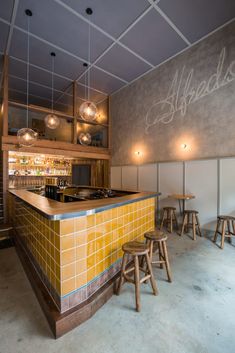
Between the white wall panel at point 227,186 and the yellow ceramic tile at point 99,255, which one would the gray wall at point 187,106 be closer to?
the white wall panel at point 227,186

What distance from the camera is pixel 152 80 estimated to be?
571 cm

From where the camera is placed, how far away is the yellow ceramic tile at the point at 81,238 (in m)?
1.76

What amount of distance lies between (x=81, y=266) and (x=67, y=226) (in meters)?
0.49

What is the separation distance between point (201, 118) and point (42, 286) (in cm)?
487

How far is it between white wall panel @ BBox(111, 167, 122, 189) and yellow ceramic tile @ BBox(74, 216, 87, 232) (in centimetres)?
522

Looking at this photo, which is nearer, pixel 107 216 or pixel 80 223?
pixel 80 223

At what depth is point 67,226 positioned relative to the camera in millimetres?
1688

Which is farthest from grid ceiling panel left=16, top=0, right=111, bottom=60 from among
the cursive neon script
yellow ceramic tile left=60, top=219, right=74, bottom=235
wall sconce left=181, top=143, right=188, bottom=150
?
yellow ceramic tile left=60, top=219, right=74, bottom=235

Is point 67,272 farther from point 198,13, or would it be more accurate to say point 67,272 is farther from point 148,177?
point 198,13

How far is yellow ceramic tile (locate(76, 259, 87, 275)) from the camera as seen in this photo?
5.81 feet

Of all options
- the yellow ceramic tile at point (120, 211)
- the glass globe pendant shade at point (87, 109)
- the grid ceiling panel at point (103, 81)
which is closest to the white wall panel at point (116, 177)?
the grid ceiling panel at point (103, 81)

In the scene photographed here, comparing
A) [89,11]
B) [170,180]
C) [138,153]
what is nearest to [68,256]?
[170,180]

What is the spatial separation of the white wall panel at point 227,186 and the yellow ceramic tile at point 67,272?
3763 millimetres

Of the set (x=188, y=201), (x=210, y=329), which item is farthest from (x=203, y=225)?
(x=210, y=329)
